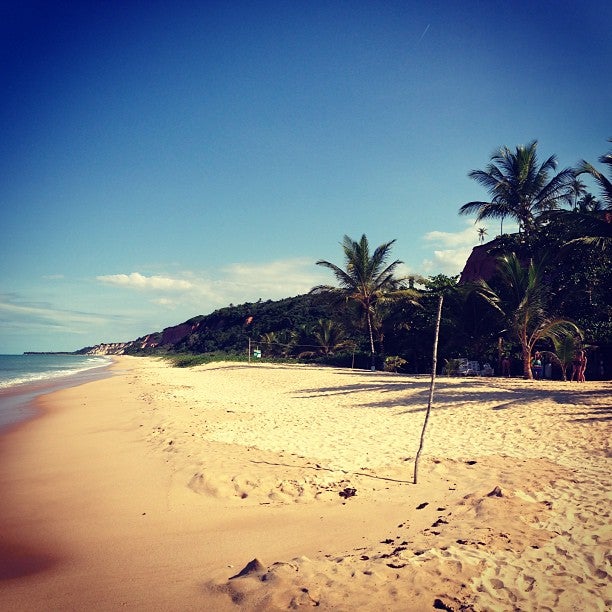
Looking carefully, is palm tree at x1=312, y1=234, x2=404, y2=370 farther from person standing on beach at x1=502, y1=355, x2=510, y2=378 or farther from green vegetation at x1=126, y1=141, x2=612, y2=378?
person standing on beach at x1=502, y1=355, x2=510, y2=378

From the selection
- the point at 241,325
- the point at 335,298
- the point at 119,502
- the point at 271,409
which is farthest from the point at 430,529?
the point at 241,325

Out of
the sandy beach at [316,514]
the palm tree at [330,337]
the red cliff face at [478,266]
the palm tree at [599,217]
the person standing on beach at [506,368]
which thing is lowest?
the sandy beach at [316,514]

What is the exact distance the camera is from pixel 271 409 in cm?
1054

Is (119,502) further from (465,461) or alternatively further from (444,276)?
(444,276)

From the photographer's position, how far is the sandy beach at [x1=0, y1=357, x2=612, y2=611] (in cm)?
291

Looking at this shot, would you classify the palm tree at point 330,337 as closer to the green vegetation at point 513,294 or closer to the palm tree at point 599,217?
the green vegetation at point 513,294

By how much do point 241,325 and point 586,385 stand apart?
57.5m

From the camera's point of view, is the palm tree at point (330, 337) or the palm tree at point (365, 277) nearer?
the palm tree at point (365, 277)

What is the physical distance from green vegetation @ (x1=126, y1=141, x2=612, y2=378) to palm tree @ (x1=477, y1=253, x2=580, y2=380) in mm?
38

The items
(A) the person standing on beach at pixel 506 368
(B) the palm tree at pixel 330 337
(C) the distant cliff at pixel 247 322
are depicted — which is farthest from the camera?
(C) the distant cliff at pixel 247 322

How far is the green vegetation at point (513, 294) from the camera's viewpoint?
14688 millimetres

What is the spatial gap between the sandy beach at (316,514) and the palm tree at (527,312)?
5940mm

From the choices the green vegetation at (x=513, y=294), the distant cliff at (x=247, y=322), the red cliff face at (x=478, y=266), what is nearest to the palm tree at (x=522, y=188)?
the green vegetation at (x=513, y=294)

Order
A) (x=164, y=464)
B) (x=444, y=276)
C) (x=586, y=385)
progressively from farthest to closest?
(x=444, y=276) → (x=586, y=385) → (x=164, y=464)
